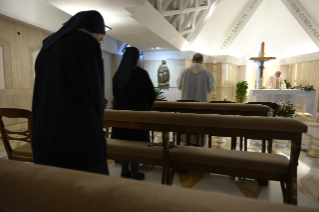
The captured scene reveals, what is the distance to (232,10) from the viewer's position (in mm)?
11664

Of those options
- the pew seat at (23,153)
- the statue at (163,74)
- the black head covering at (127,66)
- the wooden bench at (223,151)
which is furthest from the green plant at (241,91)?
the pew seat at (23,153)

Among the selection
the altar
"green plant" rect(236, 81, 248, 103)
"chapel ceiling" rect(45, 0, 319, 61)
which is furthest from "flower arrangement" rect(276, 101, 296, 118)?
"green plant" rect(236, 81, 248, 103)

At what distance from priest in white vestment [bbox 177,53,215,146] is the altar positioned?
237 inches

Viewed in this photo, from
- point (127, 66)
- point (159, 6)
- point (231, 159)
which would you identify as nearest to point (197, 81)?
point (127, 66)

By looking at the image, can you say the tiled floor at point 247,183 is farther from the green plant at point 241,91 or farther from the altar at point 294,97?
the green plant at point 241,91

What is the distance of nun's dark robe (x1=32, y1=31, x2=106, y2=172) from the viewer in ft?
4.54

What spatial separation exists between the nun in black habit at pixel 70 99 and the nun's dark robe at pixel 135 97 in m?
1.34

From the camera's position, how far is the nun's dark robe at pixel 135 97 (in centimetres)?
282

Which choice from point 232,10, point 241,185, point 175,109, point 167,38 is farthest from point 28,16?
point 232,10

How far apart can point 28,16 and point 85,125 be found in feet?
20.5

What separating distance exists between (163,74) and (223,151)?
9.23m

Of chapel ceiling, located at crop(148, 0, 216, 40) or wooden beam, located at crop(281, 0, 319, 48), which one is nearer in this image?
chapel ceiling, located at crop(148, 0, 216, 40)

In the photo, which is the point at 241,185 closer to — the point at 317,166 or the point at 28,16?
the point at 317,166

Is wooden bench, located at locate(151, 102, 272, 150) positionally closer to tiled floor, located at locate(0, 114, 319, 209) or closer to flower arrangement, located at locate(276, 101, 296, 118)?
tiled floor, located at locate(0, 114, 319, 209)
